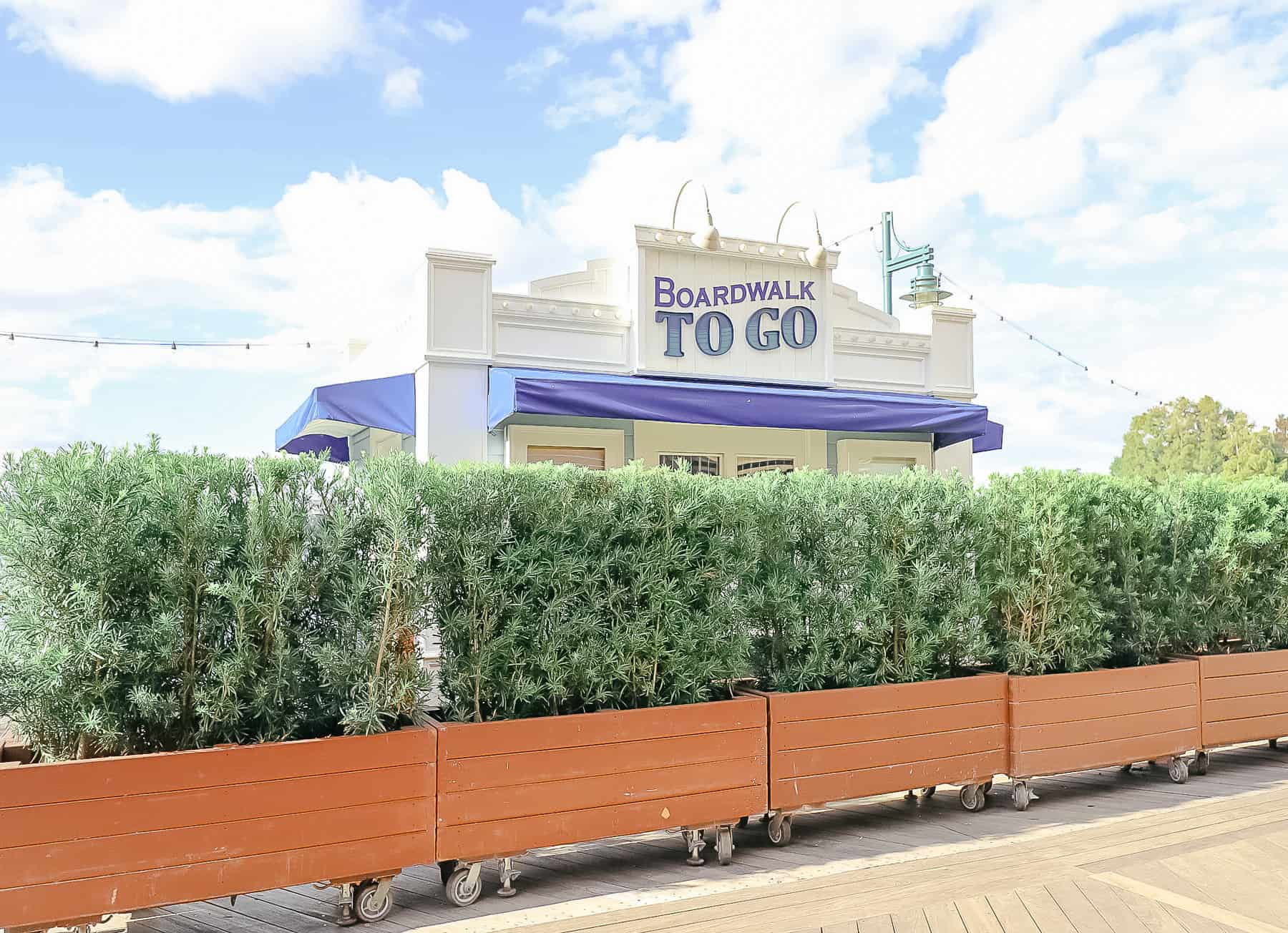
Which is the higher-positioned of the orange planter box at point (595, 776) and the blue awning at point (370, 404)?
the blue awning at point (370, 404)

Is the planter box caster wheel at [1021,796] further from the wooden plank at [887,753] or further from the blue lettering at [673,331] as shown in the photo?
the blue lettering at [673,331]

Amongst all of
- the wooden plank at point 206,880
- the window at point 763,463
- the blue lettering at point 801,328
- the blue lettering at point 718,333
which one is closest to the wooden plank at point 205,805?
the wooden plank at point 206,880

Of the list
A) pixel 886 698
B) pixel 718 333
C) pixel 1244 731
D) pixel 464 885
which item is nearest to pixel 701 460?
pixel 718 333

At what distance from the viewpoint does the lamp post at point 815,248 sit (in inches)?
447

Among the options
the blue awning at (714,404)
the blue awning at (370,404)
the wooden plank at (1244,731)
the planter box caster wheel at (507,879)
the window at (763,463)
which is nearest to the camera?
the planter box caster wheel at (507,879)

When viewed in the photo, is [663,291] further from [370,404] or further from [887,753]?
[887,753]

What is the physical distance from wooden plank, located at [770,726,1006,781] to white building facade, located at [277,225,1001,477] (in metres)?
4.88

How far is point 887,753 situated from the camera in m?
4.81

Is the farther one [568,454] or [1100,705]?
[568,454]

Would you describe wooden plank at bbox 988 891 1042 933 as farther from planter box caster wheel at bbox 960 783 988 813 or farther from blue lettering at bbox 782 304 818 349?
blue lettering at bbox 782 304 818 349

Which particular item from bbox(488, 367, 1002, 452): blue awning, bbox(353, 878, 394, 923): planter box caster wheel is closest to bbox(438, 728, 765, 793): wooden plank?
bbox(353, 878, 394, 923): planter box caster wheel

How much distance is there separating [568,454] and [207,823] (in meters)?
7.27

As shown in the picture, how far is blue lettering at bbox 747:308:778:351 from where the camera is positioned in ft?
36.8

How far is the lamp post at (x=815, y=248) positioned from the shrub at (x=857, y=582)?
6.64 m
